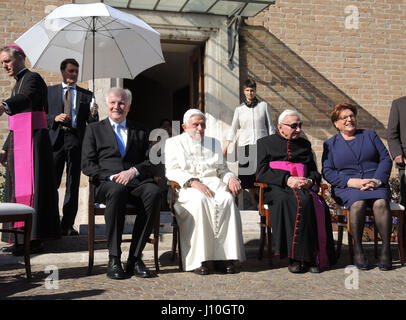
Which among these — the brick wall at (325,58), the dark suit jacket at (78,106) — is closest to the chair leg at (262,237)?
the dark suit jacket at (78,106)

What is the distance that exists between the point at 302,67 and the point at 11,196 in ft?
17.0

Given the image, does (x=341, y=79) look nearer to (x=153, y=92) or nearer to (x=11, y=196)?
(x=11, y=196)

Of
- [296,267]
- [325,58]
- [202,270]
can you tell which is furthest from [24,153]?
[325,58]

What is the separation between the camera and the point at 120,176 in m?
4.23

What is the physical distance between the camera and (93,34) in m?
4.89

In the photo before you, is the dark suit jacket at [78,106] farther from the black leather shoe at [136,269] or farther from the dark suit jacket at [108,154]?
the black leather shoe at [136,269]

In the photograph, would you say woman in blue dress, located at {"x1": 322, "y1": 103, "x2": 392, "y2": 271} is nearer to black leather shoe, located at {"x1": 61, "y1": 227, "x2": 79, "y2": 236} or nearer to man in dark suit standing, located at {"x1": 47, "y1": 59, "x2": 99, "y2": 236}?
man in dark suit standing, located at {"x1": 47, "y1": 59, "x2": 99, "y2": 236}

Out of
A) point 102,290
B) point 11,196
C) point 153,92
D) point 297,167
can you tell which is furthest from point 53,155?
point 153,92

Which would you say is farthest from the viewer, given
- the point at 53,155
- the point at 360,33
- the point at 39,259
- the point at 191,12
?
the point at 360,33

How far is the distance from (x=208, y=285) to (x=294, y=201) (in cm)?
126

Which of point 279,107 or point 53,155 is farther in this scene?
point 279,107

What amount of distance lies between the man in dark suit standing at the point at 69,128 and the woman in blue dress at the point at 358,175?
267cm

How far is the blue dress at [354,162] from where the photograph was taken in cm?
480

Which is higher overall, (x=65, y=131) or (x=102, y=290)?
(x=65, y=131)
